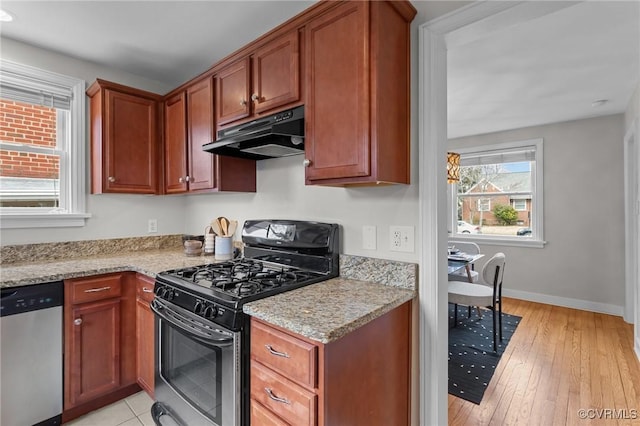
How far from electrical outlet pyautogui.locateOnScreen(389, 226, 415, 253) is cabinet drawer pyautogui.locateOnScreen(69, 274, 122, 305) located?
5.78 feet

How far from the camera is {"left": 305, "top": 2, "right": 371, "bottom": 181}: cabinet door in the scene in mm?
1313

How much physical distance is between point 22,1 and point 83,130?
0.92 metres

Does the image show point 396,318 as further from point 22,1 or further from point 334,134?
point 22,1

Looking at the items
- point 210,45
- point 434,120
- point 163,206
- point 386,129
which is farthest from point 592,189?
point 163,206

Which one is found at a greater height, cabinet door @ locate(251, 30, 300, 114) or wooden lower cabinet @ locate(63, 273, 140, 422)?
cabinet door @ locate(251, 30, 300, 114)

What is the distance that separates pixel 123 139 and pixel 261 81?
1.36 metres

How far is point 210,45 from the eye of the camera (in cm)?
222

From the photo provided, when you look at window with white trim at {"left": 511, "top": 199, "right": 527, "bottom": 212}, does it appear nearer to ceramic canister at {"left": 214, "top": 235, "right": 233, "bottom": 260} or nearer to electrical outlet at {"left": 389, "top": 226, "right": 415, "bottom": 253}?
electrical outlet at {"left": 389, "top": 226, "right": 415, "bottom": 253}

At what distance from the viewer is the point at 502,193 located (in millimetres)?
4570

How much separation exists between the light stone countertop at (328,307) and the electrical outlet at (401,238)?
7.9 inches

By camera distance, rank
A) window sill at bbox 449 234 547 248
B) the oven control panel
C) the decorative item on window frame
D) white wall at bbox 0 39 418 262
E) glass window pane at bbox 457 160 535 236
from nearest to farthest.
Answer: the oven control panel < white wall at bbox 0 39 418 262 < the decorative item on window frame < window sill at bbox 449 234 547 248 < glass window pane at bbox 457 160 535 236

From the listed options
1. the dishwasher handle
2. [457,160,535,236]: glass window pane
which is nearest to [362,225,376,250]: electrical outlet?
the dishwasher handle

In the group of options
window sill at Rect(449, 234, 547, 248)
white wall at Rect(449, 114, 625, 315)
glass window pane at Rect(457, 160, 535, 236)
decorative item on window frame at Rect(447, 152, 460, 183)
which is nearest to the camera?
decorative item on window frame at Rect(447, 152, 460, 183)

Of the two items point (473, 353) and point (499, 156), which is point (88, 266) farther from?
point (499, 156)
